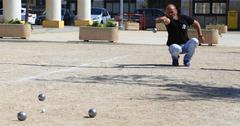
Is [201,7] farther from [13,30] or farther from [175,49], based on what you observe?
[175,49]

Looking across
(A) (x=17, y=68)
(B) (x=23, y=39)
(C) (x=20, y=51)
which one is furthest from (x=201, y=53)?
(B) (x=23, y=39)

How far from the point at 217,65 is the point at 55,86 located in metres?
5.37

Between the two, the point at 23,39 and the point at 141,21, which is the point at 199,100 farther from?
the point at 141,21

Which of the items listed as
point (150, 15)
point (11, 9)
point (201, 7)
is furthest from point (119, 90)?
point (201, 7)

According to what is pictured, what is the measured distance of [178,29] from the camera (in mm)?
13758

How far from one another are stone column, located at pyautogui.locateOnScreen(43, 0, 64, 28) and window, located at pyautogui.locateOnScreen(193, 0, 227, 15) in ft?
57.1

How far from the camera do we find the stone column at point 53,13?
34.8 meters

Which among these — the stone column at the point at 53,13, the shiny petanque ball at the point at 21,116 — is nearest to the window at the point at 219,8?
the stone column at the point at 53,13

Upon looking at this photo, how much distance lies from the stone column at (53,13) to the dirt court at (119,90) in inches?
728

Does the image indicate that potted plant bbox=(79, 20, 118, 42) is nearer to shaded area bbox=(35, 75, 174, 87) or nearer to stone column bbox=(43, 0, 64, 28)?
shaded area bbox=(35, 75, 174, 87)

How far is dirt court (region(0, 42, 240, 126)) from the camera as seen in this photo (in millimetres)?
7473

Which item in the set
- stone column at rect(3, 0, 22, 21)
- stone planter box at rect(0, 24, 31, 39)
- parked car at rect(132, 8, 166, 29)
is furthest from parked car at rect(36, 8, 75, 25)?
stone planter box at rect(0, 24, 31, 39)

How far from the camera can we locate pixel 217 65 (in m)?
14.3

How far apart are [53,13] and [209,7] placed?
1824 centimetres
